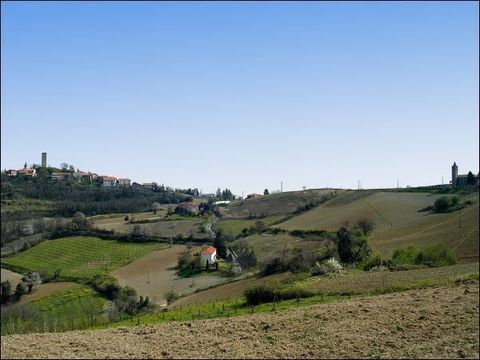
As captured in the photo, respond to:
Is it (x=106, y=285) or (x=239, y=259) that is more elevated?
(x=239, y=259)

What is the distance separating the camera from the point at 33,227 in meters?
93.6

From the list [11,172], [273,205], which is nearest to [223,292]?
[273,205]

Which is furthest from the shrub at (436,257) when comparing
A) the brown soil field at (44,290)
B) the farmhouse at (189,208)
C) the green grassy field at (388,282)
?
the farmhouse at (189,208)

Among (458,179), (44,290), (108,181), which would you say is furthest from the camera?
(108,181)

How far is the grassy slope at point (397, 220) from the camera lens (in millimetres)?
35156

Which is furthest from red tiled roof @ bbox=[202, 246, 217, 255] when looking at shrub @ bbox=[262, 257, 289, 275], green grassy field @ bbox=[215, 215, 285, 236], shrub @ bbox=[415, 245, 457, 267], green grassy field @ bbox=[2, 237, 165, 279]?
shrub @ bbox=[415, 245, 457, 267]

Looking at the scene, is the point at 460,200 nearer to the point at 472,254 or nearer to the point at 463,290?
the point at 472,254

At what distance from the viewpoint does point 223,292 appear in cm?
4284

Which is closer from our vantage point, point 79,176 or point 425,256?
point 425,256

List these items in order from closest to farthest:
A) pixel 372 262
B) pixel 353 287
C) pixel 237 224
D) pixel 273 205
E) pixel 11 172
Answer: pixel 353 287 → pixel 372 262 → pixel 237 224 → pixel 273 205 → pixel 11 172

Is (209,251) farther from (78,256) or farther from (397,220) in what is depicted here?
(78,256)

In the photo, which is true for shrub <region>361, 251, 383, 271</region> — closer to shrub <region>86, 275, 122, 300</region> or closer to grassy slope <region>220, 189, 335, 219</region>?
shrub <region>86, 275, 122, 300</region>

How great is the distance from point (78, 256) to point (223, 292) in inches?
1567

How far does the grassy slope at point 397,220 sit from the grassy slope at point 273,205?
691 centimetres
